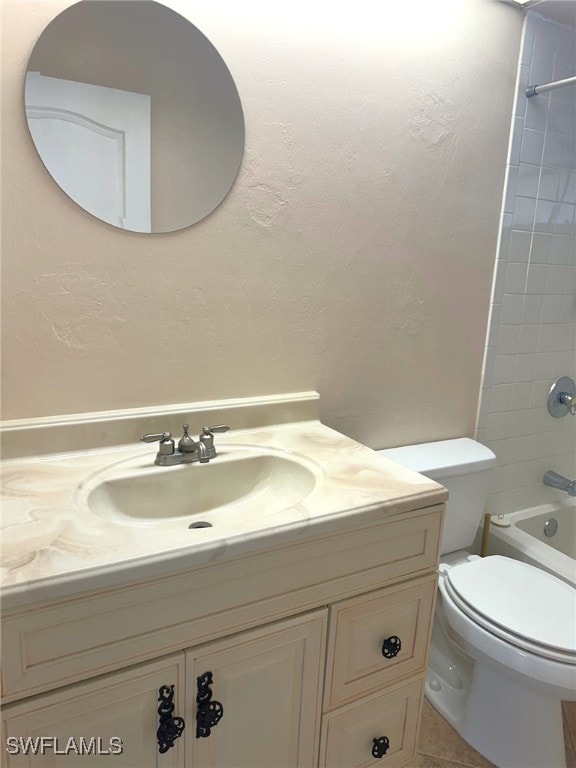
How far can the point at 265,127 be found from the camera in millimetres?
1295

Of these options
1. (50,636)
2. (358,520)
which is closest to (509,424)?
(358,520)

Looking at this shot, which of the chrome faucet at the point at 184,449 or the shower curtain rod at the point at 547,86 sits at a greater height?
the shower curtain rod at the point at 547,86

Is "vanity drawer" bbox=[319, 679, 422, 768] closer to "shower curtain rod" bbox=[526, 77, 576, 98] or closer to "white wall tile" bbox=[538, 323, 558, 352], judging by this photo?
"white wall tile" bbox=[538, 323, 558, 352]

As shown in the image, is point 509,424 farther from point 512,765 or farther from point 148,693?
point 148,693

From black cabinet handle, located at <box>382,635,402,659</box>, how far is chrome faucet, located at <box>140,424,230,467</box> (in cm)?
54

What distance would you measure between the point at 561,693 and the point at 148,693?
0.99 metres

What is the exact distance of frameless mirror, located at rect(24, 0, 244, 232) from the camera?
3.51 ft

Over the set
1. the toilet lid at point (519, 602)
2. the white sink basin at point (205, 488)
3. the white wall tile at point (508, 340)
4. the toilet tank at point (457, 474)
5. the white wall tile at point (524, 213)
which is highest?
the white wall tile at point (524, 213)

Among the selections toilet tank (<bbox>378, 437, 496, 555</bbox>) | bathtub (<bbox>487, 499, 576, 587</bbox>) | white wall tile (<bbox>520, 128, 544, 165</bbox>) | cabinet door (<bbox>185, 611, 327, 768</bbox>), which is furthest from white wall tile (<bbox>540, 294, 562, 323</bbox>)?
cabinet door (<bbox>185, 611, 327, 768</bbox>)

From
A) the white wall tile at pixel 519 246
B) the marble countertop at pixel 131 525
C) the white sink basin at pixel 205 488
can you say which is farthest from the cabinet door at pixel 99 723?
the white wall tile at pixel 519 246

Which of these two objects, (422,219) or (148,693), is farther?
(422,219)

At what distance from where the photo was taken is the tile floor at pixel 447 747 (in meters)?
1.47

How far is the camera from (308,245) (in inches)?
55.6

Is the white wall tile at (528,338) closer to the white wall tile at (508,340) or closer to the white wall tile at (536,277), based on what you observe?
the white wall tile at (508,340)
